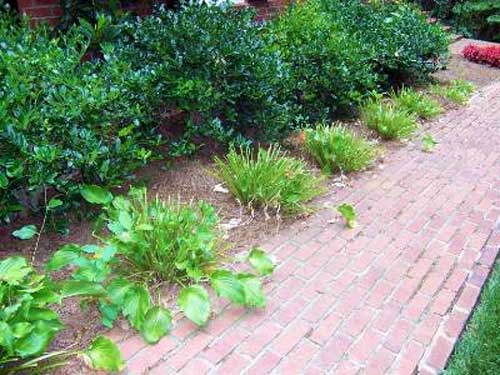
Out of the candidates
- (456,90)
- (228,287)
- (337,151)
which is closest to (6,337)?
(228,287)

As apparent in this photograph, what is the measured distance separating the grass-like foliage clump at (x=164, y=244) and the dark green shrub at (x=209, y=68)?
42.5 inches

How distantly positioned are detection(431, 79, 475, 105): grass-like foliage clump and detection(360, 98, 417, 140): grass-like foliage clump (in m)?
1.35

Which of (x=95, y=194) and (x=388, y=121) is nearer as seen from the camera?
(x=95, y=194)

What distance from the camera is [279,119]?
400 centimetres

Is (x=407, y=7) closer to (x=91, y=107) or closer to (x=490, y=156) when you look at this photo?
(x=490, y=156)

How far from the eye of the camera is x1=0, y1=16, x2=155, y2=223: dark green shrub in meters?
2.51

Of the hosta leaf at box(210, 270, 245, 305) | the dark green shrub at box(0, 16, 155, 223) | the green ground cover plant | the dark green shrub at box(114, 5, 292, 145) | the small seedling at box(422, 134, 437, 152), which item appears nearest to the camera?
the hosta leaf at box(210, 270, 245, 305)

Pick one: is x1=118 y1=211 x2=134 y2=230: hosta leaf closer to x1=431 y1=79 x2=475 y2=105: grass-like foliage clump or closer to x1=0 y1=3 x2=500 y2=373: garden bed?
x1=0 y1=3 x2=500 y2=373: garden bed

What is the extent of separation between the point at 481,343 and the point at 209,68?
8.18ft

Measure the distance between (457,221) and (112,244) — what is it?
7.80 ft

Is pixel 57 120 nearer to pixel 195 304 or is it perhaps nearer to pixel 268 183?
pixel 195 304

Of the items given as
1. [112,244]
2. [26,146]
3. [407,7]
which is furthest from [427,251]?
[407,7]

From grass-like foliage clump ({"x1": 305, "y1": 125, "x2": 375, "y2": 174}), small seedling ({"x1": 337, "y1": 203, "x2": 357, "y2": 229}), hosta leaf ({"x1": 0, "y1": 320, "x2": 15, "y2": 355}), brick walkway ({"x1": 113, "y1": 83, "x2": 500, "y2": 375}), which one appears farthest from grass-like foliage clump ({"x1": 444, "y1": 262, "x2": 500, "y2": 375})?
hosta leaf ({"x1": 0, "y1": 320, "x2": 15, "y2": 355})

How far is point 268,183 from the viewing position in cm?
330
